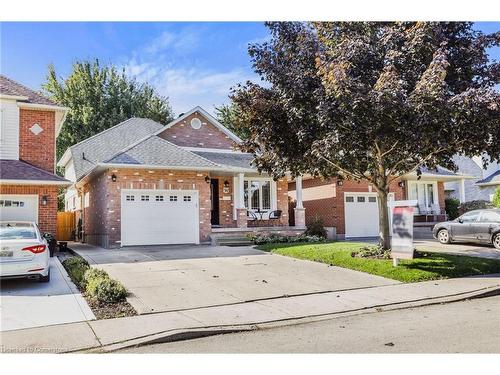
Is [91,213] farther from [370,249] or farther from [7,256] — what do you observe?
[370,249]

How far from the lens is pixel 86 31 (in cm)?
718

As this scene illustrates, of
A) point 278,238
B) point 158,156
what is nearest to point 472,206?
point 278,238

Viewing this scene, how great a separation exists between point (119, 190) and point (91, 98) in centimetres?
1979

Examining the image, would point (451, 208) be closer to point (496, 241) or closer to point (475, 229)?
point (475, 229)

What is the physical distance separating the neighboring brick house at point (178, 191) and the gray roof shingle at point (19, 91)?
320 centimetres

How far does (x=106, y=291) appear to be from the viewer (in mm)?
7965

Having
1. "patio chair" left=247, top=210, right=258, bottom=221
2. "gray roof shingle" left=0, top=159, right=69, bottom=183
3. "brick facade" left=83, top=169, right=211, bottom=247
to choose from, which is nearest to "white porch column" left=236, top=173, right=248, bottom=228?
"patio chair" left=247, top=210, right=258, bottom=221

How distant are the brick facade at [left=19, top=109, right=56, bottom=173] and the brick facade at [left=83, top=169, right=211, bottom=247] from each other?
215cm

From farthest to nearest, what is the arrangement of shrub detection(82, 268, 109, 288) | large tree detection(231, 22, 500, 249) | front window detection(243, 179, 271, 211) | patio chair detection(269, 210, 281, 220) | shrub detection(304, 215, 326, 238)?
front window detection(243, 179, 271, 211) → patio chair detection(269, 210, 281, 220) → shrub detection(304, 215, 326, 238) → large tree detection(231, 22, 500, 249) → shrub detection(82, 268, 109, 288)

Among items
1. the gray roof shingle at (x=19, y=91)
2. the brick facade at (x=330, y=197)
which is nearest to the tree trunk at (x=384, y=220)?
the brick facade at (x=330, y=197)

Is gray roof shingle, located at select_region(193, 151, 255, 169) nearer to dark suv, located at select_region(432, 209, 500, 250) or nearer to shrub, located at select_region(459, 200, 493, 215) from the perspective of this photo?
dark suv, located at select_region(432, 209, 500, 250)

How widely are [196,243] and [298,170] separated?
6620 millimetres

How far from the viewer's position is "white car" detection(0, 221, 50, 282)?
8925 mm

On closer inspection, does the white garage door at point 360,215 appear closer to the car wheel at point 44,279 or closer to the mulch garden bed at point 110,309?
the car wheel at point 44,279
